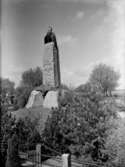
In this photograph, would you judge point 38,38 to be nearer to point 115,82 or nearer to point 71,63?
point 71,63

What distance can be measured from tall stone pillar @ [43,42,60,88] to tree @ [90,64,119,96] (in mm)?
2260

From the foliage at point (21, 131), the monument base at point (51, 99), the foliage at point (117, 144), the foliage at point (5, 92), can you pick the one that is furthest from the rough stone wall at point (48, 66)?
the foliage at point (117, 144)

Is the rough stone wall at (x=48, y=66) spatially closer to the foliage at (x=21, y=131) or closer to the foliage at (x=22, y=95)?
the foliage at (x=22, y=95)

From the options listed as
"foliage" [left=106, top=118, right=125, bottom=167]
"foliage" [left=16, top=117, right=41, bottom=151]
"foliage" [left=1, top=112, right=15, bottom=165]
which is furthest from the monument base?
"foliage" [left=106, top=118, right=125, bottom=167]

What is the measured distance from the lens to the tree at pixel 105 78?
12.9 ft

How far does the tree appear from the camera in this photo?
3.92 m

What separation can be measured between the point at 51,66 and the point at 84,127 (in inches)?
168

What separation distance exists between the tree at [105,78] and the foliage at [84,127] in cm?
67

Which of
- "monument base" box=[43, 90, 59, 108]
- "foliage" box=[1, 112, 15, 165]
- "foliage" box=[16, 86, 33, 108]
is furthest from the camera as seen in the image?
"foliage" box=[16, 86, 33, 108]

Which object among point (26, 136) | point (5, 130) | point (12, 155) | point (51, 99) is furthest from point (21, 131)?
point (51, 99)

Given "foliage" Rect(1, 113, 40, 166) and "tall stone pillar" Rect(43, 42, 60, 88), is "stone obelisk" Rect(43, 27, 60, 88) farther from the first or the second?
"foliage" Rect(1, 113, 40, 166)

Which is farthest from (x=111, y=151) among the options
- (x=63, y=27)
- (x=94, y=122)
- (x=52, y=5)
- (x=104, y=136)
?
(x=52, y=5)

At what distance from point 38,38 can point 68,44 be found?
27.3 inches

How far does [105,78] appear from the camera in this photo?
4926 mm
